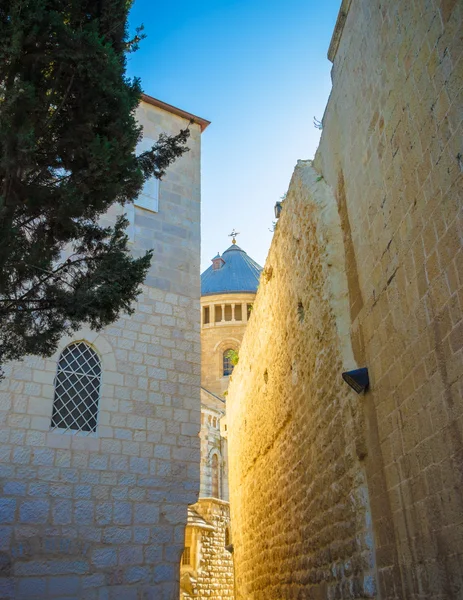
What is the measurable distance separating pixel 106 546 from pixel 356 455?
10.0 ft

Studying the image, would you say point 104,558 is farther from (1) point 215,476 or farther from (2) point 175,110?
(1) point 215,476

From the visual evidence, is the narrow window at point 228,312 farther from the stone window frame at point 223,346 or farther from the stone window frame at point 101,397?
the stone window frame at point 101,397

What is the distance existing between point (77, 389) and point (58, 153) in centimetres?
311

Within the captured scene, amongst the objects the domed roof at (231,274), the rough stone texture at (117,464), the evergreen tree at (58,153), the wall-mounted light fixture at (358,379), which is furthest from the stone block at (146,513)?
the domed roof at (231,274)

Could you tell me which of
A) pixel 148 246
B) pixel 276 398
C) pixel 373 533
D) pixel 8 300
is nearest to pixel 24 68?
pixel 8 300

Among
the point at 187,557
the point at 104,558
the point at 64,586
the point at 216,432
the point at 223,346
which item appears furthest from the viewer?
the point at 223,346

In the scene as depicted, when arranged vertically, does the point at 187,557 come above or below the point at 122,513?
above

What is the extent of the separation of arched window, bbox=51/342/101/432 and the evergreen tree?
6.26 feet

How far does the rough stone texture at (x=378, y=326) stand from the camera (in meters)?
3.60

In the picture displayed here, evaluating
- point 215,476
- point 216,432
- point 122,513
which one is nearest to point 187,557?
point 215,476

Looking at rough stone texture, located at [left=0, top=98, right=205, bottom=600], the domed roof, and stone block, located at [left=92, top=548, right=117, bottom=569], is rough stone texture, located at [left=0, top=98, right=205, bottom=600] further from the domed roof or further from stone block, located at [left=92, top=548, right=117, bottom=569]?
the domed roof

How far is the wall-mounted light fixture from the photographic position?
16.3 ft

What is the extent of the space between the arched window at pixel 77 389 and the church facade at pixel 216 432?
537 cm

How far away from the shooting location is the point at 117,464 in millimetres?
6688
